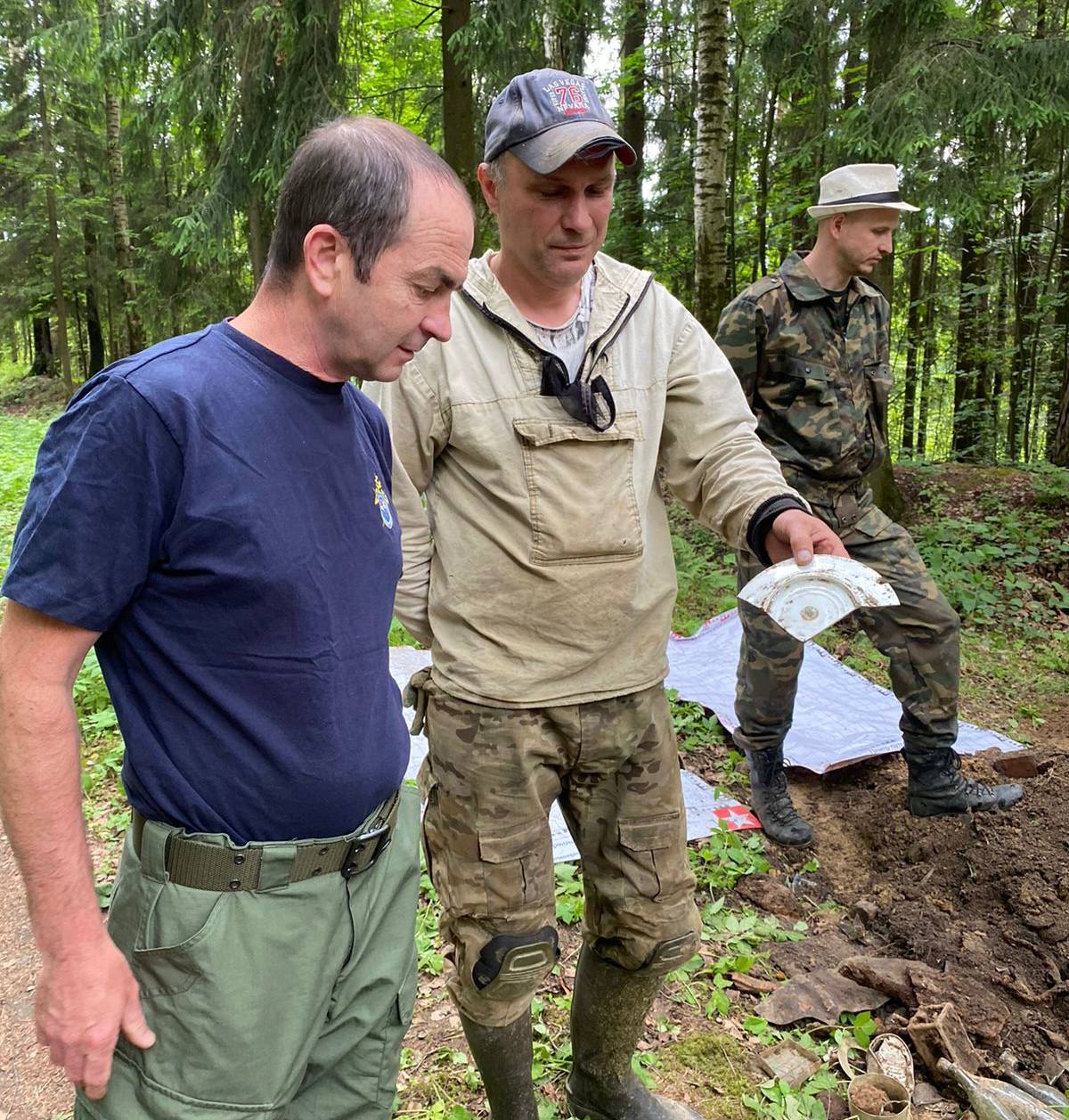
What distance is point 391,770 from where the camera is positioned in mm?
1591

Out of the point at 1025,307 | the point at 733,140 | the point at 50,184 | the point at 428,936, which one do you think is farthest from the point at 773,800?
the point at 50,184

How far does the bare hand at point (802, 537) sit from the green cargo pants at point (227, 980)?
1.14 metres

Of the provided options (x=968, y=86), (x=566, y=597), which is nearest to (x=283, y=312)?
(x=566, y=597)

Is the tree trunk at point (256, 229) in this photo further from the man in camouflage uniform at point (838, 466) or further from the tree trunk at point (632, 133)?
the man in camouflage uniform at point (838, 466)

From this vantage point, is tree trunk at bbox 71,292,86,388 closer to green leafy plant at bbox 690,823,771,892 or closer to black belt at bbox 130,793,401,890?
green leafy plant at bbox 690,823,771,892

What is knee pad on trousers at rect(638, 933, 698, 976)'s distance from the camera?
216cm

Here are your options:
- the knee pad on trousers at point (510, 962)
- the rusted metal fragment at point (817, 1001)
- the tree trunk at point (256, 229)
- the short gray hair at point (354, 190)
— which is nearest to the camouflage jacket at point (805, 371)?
the rusted metal fragment at point (817, 1001)

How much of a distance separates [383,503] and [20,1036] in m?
2.49

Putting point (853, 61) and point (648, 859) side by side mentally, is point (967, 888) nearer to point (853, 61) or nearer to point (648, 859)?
point (648, 859)

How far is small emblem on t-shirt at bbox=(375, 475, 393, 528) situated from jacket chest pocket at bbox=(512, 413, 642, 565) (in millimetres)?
445

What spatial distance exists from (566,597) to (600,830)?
0.61 meters

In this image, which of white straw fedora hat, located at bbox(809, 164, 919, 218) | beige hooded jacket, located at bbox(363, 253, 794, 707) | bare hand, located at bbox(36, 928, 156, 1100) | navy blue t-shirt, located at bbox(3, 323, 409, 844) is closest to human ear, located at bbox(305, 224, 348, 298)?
navy blue t-shirt, located at bbox(3, 323, 409, 844)

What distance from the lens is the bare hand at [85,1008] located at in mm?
1196

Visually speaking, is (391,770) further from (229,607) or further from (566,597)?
(566,597)
